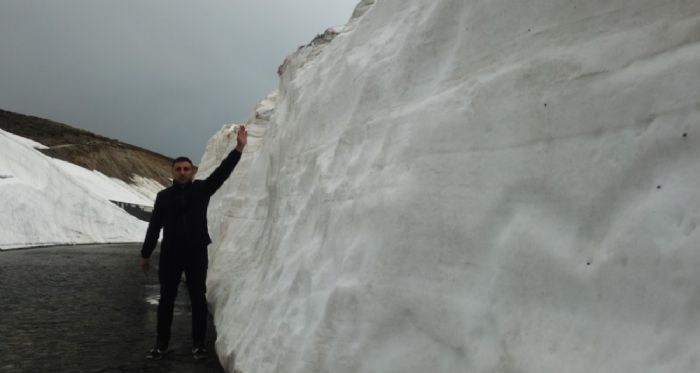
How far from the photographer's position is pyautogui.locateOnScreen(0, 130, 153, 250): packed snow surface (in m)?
17.5

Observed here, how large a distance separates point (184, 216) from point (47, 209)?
59.3 feet

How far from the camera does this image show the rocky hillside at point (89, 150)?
4747cm

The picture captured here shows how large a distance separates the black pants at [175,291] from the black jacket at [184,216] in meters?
0.07

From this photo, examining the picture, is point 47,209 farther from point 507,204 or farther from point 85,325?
point 507,204

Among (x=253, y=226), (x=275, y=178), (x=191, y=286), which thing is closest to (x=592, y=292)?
(x=191, y=286)

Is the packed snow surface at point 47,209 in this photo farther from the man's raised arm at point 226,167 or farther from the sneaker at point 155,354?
the man's raised arm at point 226,167

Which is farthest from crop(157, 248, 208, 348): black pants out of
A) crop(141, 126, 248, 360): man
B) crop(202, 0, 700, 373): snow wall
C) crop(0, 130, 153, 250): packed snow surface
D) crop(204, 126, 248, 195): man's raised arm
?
crop(0, 130, 153, 250): packed snow surface

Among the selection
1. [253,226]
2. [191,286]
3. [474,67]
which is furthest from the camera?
[253,226]

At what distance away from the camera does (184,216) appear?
4316mm

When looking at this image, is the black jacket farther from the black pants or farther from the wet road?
the wet road

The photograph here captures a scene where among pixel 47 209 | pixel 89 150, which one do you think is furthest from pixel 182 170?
pixel 89 150

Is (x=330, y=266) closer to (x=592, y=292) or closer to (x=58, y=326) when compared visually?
(x=592, y=292)

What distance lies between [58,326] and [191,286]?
1784 mm

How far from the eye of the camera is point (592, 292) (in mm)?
1779
